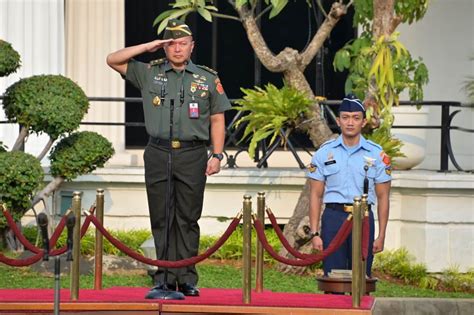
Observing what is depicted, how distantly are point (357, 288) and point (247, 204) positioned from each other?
983 millimetres

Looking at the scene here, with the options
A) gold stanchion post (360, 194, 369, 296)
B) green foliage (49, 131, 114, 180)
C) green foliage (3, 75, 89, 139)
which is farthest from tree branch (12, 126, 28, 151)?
gold stanchion post (360, 194, 369, 296)

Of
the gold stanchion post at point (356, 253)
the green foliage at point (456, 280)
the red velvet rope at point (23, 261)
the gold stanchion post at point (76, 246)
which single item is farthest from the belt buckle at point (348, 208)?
the green foliage at point (456, 280)

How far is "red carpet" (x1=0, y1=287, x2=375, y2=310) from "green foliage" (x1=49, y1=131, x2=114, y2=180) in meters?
3.53

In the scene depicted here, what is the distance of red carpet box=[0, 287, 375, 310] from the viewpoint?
10.9 m

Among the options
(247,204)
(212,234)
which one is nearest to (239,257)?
(212,234)

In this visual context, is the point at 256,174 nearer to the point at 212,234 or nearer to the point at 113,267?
the point at 212,234

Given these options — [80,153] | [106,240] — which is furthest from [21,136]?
[106,240]

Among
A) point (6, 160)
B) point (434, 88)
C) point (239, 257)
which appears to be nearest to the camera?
point (6, 160)

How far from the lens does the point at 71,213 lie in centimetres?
1035

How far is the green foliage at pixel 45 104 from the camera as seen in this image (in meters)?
14.6

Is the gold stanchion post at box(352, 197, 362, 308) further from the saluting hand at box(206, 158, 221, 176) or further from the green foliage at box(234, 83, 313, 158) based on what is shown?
the green foliage at box(234, 83, 313, 158)

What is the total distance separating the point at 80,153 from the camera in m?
15.1

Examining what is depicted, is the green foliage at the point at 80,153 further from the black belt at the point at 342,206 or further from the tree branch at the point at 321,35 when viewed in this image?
the black belt at the point at 342,206

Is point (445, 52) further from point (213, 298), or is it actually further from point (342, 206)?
point (213, 298)
